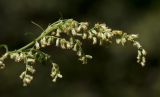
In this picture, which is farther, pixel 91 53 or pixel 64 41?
pixel 91 53

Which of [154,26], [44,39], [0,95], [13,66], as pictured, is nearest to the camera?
[44,39]

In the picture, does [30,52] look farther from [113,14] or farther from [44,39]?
[113,14]

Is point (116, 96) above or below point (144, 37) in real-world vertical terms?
below

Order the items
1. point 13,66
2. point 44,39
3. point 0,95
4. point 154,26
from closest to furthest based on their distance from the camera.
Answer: point 44,39
point 0,95
point 13,66
point 154,26

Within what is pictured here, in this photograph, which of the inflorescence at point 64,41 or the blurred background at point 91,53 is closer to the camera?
the inflorescence at point 64,41

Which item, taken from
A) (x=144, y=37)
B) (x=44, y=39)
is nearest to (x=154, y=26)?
(x=144, y=37)

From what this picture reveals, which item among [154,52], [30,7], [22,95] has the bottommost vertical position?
[22,95]

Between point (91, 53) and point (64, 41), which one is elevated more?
point (91, 53)

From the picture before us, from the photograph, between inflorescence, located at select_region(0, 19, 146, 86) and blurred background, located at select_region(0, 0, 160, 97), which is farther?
blurred background, located at select_region(0, 0, 160, 97)
